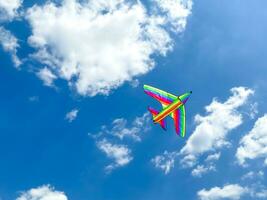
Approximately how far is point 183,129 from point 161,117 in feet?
18.6

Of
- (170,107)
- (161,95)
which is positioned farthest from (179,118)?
(161,95)

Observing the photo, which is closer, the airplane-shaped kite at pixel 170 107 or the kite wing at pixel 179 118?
the airplane-shaped kite at pixel 170 107

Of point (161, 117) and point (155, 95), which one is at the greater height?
point (155, 95)

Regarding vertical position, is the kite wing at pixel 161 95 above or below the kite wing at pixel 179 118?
above

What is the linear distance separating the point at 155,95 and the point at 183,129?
9.38 m

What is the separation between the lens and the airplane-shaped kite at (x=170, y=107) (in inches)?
3091

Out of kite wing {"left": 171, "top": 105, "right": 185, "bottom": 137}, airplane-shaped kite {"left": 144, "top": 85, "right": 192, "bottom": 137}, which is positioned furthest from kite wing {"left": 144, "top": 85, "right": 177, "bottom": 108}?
kite wing {"left": 171, "top": 105, "right": 185, "bottom": 137}

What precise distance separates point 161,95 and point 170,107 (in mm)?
3301

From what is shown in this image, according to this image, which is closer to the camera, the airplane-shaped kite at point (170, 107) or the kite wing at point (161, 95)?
the airplane-shaped kite at point (170, 107)

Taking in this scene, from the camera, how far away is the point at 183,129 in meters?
80.6

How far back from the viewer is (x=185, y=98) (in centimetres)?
8044

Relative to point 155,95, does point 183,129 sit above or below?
below

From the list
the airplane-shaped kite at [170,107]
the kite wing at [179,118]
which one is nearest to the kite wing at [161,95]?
the airplane-shaped kite at [170,107]

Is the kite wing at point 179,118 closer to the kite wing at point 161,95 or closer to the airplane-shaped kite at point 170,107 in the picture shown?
the airplane-shaped kite at point 170,107
